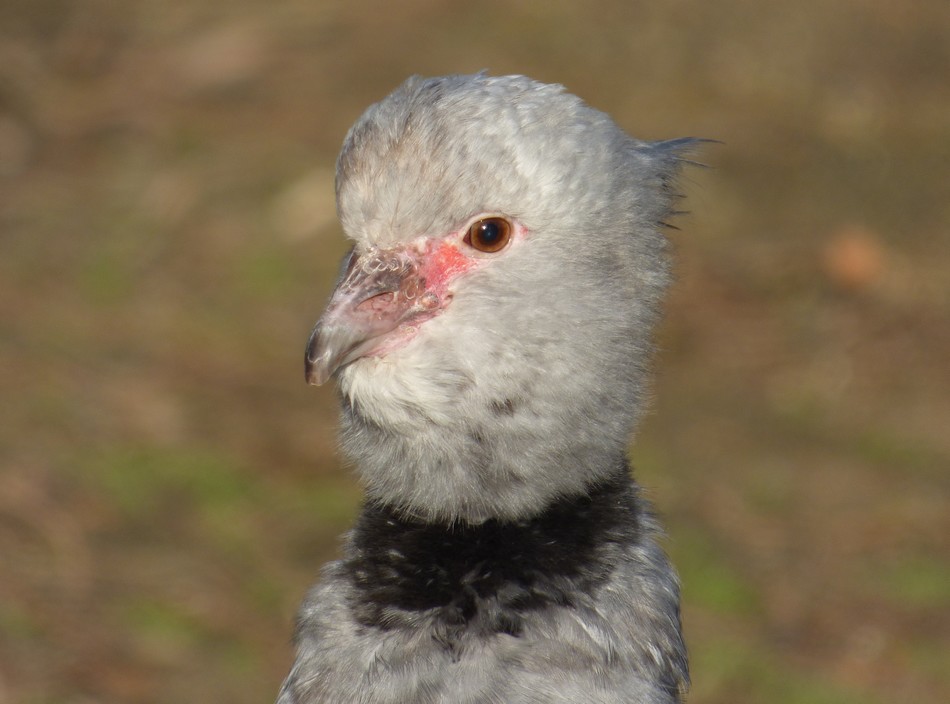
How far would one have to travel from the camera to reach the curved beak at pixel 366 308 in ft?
7.22

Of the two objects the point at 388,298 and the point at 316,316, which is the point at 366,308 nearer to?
the point at 388,298

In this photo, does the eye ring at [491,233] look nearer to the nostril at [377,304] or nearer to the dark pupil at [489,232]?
the dark pupil at [489,232]

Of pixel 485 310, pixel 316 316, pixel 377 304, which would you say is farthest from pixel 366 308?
pixel 316 316

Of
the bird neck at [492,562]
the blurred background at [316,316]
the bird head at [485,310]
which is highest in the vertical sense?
the blurred background at [316,316]

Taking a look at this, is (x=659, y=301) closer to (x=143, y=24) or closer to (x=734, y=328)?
(x=734, y=328)

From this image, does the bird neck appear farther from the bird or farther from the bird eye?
the bird eye

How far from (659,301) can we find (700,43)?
6.01 meters

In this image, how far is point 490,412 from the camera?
7.26 ft

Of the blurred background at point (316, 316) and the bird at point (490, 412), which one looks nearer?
the bird at point (490, 412)

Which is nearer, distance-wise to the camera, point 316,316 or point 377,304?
point 377,304

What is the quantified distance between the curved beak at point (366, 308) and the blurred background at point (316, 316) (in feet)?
8.22

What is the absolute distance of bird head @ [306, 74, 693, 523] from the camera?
2.21 metres

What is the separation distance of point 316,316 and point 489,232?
4.14 meters

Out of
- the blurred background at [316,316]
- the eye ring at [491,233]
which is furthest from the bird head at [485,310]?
the blurred background at [316,316]
